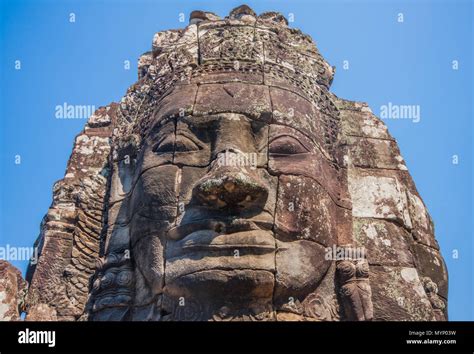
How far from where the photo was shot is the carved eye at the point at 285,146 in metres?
9.11

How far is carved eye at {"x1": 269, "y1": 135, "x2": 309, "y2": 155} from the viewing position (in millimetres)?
9109

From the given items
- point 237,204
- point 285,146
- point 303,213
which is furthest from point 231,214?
point 285,146

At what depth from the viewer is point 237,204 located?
8.48 metres

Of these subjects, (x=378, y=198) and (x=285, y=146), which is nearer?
(x=285, y=146)

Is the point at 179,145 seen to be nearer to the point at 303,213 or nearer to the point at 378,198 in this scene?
the point at 303,213

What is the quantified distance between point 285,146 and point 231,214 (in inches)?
43.5

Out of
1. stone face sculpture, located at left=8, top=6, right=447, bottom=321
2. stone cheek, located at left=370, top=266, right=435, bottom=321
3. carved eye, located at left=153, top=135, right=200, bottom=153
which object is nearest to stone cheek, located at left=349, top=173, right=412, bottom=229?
stone face sculpture, located at left=8, top=6, right=447, bottom=321

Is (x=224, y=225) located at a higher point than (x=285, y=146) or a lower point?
lower

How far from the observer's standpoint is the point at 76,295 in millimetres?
9562

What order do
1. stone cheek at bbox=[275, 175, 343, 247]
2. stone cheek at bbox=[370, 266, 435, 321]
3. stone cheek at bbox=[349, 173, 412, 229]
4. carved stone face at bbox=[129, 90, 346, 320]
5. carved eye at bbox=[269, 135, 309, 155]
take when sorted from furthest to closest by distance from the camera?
stone cheek at bbox=[349, 173, 412, 229] < carved eye at bbox=[269, 135, 309, 155] < stone cheek at bbox=[370, 266, 435, 321] < stone cheek at bbox=[275, 175, 343, 247] < carved stone face at bbox=[129, 90, 346, 320]

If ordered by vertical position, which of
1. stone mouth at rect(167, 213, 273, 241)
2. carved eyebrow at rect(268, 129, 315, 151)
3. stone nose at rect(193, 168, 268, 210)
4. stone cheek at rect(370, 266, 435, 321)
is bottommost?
stone cheek at rect(370, 266, 435, 321)

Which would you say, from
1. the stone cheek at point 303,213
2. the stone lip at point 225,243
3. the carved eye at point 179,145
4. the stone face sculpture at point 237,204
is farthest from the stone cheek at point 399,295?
the carved eye at point 179,145

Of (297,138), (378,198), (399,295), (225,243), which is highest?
(297,138)

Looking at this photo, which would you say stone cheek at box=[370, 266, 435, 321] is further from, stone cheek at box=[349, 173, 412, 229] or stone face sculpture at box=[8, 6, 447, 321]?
stone cheek at box=[349, 173, 412, 229]
